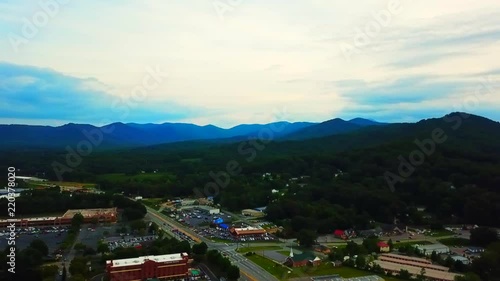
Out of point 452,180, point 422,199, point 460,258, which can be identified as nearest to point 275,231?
point 460,258

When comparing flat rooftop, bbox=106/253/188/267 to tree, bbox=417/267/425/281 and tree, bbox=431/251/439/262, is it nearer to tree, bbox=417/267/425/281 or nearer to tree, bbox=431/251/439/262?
tree, bbox=417/267/425/281

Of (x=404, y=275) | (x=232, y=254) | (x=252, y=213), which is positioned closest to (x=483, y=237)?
(x=404, y=275)

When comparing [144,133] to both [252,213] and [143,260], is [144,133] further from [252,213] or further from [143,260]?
[143,260]

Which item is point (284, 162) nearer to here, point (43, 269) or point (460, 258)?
point (460, 258)

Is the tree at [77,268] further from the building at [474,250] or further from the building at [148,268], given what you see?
the building at [474,250]

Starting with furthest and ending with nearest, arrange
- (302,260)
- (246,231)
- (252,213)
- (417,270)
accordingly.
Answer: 1. (252,213)
2. (246,231)
3. (302,260)
4. (417,270)

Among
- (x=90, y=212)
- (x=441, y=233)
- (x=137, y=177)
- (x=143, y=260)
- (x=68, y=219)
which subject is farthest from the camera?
(x=137, y=177)
